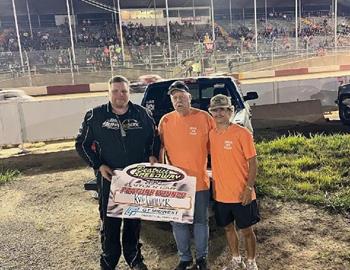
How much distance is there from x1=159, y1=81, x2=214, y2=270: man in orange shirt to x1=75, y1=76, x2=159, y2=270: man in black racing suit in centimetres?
18

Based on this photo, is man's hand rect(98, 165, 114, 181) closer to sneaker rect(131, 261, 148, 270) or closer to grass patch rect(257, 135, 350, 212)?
sneaker rect(131, 261, 148, 270)

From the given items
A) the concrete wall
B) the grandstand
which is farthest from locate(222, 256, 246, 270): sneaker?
the grandstand

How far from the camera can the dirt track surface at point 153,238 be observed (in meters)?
4.27

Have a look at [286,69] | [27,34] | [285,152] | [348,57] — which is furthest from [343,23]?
[285,152]

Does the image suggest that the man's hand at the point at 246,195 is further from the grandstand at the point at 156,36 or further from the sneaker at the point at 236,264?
the grandstand at the point at 156,36

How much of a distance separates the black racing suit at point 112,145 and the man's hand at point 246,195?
0.89 metres

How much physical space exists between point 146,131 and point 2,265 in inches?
88.7

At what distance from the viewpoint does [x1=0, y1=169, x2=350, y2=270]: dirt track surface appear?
4.27 m

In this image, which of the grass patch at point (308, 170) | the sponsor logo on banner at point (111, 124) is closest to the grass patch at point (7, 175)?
the grass patch at point (308, 170)

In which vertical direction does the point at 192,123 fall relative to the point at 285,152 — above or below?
above

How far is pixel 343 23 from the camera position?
1561 inches

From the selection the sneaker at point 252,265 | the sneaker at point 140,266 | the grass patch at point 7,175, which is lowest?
the grass patch at point 7,175

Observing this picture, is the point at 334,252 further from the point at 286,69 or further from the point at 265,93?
the point at 286,69

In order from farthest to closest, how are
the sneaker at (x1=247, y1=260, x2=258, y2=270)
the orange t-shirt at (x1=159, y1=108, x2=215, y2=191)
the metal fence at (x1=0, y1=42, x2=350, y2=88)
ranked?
the metal fence at (x1=0, y1=42, x2=350, y2=88), the sneaker at (x1=247, y1=260, x2=258, y2=270), the orange t-shirt at (x1=159, y1=108, x2=215, y2=191)
